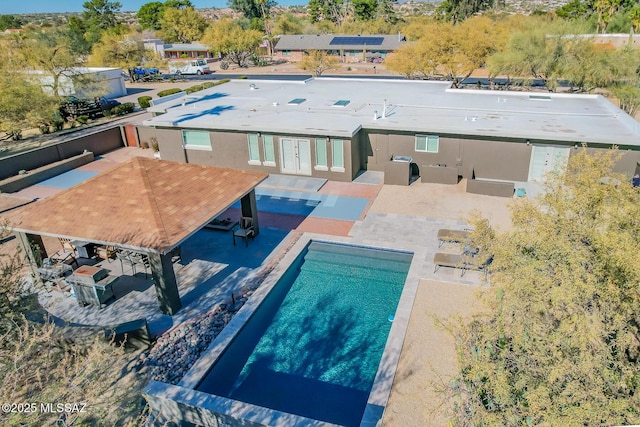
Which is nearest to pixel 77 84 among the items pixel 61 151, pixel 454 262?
pixel 61 151

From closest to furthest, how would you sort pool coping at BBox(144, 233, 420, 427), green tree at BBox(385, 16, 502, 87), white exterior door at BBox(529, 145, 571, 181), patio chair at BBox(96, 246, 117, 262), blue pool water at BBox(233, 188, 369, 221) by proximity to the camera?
1. pool coping at BBox(144, 233, 420, 427)
2. patio chair at BBox(96, 246, 117, 262)
3. blue pool water at BBox(233, 188, 369, 221)
4. white exterior door at BBox(529, 145, 571, 181)
5. green tree at BBox(385, 16, 502, 87)

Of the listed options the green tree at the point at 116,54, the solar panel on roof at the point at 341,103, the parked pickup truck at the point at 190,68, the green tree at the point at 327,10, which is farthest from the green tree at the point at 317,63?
the green tree at the point at 327,10

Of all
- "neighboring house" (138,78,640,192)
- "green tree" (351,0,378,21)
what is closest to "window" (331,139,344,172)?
"neighboring house" (138,78,640,192)

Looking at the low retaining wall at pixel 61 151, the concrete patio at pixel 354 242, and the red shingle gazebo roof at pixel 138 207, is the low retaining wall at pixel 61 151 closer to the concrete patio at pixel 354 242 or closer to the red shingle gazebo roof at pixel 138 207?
the concrete patio at pixel 354 242

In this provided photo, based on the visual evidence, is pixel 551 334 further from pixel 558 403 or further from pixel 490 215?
pixel 490 215

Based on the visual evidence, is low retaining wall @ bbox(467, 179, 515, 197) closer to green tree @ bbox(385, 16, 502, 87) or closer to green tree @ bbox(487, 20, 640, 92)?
green tree @ bbox(487, 20, 640, 92)

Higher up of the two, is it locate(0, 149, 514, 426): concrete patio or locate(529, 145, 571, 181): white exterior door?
locate(529, 145, 571, 181): white exterior door
